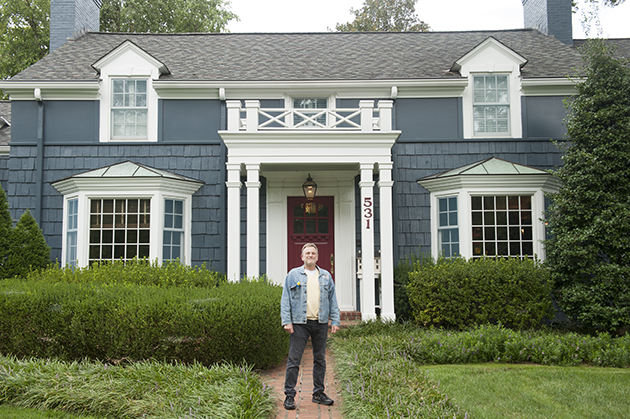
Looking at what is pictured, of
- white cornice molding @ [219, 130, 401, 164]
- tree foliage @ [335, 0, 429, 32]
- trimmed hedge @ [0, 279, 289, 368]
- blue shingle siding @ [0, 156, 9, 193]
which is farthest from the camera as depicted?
tree foliage @ [335, 0, 429, 32]

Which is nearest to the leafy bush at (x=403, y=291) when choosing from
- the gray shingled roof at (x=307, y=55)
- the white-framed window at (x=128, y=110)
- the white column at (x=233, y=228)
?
the white column at (x=233, y=228)

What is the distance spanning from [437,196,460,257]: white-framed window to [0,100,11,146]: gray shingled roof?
10353 millimetres

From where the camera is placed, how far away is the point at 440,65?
11.4 metres

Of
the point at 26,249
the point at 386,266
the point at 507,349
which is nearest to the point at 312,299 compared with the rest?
the point at 507,349

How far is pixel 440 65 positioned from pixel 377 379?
860 centimetres

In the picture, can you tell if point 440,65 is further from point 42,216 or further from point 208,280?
point 42,216

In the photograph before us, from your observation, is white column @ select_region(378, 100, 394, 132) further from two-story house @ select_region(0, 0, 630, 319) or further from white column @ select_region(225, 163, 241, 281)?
white column @ select_region(225, 163, 241, 281)

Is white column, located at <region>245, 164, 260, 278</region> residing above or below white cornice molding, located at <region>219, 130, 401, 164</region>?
below

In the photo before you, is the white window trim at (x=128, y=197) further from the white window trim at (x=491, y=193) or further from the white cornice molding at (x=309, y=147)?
the white window trim at (x=491, y=193)

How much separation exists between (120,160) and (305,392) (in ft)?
24.0

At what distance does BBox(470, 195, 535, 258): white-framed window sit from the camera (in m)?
9.74

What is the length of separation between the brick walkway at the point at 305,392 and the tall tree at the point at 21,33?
2016 centimetres

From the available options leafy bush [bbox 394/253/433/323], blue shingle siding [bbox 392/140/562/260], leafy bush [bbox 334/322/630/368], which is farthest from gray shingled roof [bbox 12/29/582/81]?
leafy bush [bbox 334/322/630/368]

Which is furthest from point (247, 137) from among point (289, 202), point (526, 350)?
point (526, 350)
